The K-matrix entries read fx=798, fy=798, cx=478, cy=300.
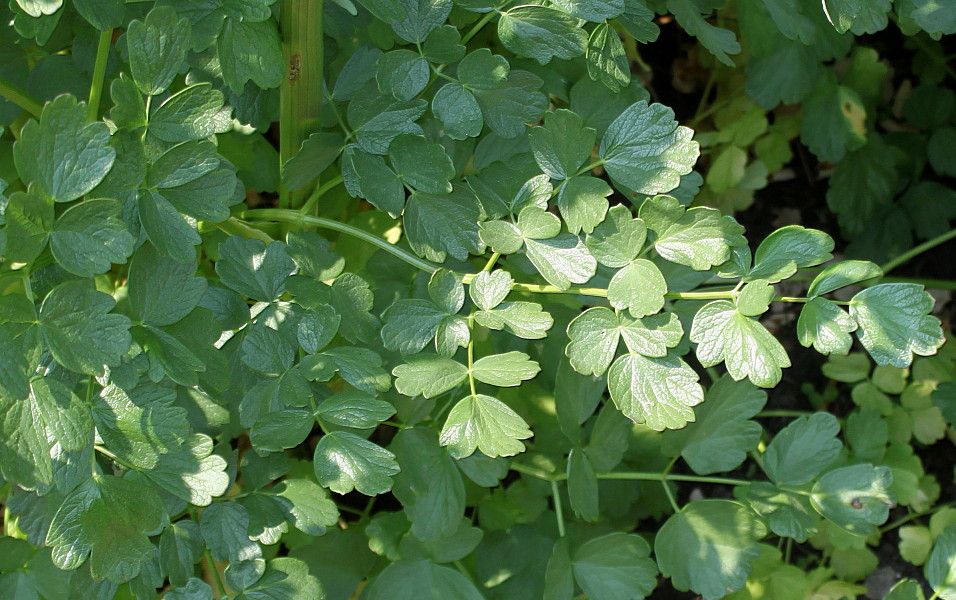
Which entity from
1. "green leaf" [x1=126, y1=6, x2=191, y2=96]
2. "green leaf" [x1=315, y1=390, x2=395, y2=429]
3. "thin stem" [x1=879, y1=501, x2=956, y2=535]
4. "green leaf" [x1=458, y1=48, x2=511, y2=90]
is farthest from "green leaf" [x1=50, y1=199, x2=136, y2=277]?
"thin stem" [x1=879, y1=501, x2=956, y2=535]

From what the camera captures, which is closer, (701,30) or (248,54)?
(248,54)

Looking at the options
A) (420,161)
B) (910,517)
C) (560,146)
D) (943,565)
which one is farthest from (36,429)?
(910,517)

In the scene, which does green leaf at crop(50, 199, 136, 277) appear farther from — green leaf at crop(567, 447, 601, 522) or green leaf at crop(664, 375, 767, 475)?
green leaf at crop(664, 375, 767, 475)

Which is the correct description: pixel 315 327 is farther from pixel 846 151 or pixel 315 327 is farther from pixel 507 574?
pixel 846 151

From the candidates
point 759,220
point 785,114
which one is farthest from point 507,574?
point 785,114

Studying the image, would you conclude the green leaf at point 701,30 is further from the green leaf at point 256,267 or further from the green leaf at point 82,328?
the green leaf at point 82,328

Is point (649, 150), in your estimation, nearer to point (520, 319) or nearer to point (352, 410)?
point (520, 319)
